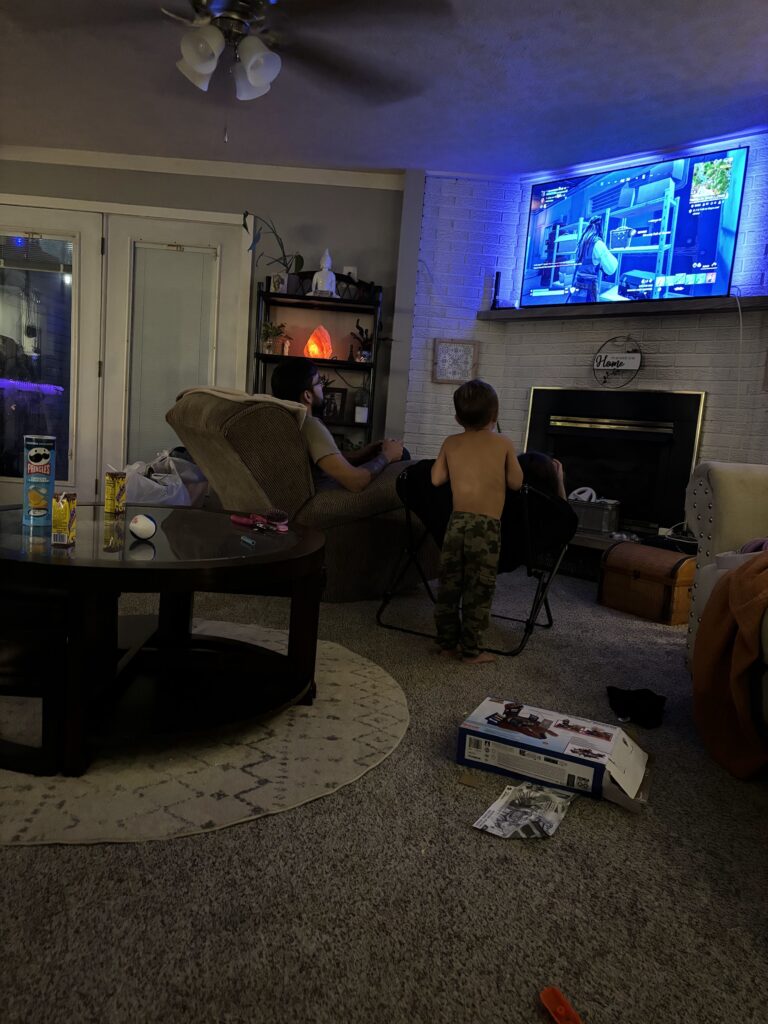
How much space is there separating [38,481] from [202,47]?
7.22 ft

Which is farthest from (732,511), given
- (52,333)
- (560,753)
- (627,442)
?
(52,333)

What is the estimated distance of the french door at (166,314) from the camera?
5.23 metres

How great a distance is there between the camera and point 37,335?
17.4ft

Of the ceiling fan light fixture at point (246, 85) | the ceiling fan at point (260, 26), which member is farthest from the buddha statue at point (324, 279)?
the ceiling fan light fixture at point (246, 85)

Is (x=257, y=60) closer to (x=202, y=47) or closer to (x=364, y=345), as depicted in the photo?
(x=202, y=47)

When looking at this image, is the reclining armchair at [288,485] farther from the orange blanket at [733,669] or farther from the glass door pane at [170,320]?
the glass door pane at [170,320]

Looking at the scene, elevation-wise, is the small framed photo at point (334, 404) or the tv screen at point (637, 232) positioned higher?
the tv screen at point (637, 232)

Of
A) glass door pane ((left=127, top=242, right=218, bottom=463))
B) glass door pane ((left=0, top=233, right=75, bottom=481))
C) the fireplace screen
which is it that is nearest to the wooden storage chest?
the fireplace screen

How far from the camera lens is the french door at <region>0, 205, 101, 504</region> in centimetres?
523

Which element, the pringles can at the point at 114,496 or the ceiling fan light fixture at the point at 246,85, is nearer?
the pringles can at the point at 114,496

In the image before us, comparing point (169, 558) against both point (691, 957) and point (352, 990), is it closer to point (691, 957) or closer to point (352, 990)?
point (352, 990)

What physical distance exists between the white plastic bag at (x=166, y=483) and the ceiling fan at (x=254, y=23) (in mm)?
1910

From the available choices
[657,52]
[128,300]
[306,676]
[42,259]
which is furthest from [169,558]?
[42,259]

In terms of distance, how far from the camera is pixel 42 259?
5.26m
